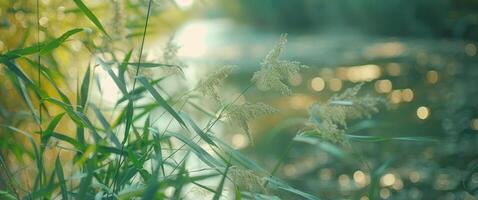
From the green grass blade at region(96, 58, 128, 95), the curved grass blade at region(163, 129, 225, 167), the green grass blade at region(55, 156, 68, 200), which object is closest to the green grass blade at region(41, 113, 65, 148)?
the green grass blade at region(55, 156, 68, 200)

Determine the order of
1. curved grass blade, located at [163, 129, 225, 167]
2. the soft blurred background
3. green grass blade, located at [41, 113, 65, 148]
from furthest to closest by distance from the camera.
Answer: the soft blurred background, green grass blade, located at [41, 113, 65, 148], curved grass blade, located at [163, 129, 225, 167]

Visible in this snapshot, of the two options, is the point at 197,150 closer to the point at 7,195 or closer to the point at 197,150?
the point at 197,150

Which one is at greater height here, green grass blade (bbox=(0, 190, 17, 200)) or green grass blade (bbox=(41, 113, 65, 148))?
green grass blade (bbox=(41, 113, 65, 148))

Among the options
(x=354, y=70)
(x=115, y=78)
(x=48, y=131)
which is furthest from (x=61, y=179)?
(x=354, y=70)

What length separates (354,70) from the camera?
9594mm

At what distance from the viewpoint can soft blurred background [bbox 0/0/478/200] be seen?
3.35m

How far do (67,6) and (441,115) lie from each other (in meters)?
3.60

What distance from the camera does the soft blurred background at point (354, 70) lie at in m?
3.35

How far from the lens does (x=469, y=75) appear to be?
798 cm

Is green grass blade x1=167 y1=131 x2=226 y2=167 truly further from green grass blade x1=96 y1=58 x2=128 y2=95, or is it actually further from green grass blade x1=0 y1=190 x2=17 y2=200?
green grass blade x1=0 y1=190 x2=17 y2=200

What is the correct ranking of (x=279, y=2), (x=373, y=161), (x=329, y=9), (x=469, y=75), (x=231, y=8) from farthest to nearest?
(x=231, y=8) → (x=279, y=2) → (x=329, y=9) → (x=469, y=75) → (x=373, y=161)

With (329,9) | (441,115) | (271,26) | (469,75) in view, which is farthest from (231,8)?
(441,115)

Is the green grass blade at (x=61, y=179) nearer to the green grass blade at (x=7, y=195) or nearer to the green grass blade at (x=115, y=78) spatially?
the green grass blade at (x=7, y=195)

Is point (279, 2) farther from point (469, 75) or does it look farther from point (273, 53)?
point (273, 53)
